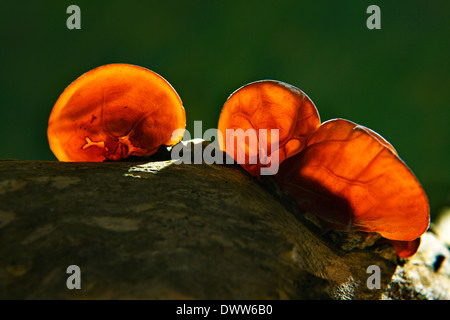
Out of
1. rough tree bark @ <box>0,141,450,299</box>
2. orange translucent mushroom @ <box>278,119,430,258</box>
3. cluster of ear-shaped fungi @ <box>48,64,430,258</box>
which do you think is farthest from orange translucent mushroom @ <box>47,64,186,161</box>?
orange translucent mushroom @ <box>278,119,430,258</box>

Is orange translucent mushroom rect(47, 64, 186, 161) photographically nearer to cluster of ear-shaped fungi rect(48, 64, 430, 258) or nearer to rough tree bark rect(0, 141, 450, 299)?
cluster of ear-shaped fungi rect(48, 64, 430, 258)

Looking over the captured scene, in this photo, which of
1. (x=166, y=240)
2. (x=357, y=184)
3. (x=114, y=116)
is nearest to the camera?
(x=166, y=240)

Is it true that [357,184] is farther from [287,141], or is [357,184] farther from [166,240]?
[166,240]

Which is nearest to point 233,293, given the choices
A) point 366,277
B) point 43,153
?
point 366,277

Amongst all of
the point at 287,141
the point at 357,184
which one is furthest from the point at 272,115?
the point at 357,184

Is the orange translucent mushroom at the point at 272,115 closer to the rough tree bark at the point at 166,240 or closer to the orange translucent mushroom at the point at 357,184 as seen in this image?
the orange translucent mushroom at the point at 357,184

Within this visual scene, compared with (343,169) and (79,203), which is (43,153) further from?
(343,169)
